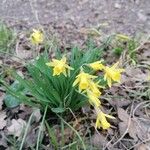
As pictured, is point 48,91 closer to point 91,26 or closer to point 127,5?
point 91,26

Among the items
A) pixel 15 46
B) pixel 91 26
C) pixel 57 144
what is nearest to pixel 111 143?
pixel 57 144

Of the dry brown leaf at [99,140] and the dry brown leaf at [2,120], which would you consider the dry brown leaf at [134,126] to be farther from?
the dry brown leaf at [2,120]

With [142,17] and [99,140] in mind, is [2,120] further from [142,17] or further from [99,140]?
[142,17]

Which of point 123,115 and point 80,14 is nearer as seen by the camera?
point 123,115

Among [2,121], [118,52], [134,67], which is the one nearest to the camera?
[2,121]

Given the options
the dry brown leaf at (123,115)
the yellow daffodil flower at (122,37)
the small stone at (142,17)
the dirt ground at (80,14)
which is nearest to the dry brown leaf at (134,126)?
the dry brown leaf at (123,115)

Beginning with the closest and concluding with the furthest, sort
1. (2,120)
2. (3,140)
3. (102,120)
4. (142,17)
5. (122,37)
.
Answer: (102,120) < (3,140) < (2,120) < (122,37) < (142,17)

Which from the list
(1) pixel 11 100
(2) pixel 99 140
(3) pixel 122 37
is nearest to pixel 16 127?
(1) pixel 11 100
